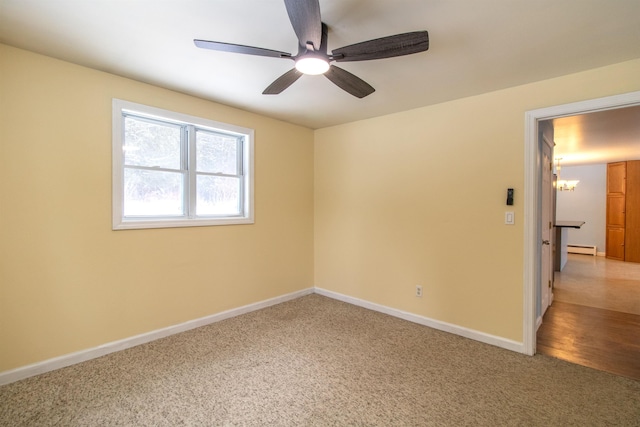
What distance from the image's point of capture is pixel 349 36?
1.96 meters

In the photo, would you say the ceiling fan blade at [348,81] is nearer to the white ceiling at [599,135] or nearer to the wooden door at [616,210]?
the white ceiling at [599,135]

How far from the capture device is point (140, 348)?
8.84 ft

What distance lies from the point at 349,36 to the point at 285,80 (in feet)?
1.70

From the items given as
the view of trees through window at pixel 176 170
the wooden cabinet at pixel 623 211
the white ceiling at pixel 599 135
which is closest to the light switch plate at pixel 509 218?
the white ceiling at pixel 599 135

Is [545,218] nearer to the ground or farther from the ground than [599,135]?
nearer to the ground

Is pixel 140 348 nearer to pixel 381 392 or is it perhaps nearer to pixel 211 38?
pixel 381 392

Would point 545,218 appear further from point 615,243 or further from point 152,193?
point 615,243

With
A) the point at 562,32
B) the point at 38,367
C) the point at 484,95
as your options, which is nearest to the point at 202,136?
the point at 38,367

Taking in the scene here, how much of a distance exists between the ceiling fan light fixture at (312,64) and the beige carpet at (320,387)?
2171mm

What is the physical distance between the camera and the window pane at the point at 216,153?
329 centimetres

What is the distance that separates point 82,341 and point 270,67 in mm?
2755

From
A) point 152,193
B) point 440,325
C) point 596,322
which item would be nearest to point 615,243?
point 596,322

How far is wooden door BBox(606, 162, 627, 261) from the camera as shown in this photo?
23.0 feet

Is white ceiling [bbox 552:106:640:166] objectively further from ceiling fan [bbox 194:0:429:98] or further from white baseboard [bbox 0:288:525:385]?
white baseboard [bbox 0:288:525:385]
